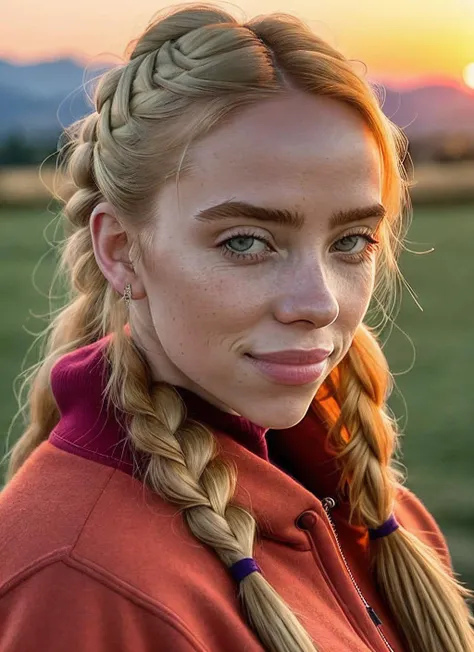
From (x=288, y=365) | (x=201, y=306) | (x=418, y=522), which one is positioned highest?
(x=201, y=306)

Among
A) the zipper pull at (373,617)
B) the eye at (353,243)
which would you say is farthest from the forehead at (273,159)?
the zipper pull at (373,617)

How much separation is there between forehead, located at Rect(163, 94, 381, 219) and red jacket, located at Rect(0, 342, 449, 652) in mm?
414

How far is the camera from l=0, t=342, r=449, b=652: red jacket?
1.45 metres

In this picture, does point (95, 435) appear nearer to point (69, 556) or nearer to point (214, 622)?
point (69, 556)

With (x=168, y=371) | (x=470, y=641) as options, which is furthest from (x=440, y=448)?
(x=168, y=371)

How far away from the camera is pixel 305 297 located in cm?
161

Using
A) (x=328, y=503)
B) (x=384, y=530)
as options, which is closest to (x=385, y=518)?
(x=384, y=530)

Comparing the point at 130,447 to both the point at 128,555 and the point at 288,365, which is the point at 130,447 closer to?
the point at 128,555

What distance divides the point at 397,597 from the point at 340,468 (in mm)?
305

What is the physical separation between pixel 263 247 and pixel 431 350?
7.19 metres

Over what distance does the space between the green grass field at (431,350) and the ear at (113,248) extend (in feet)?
2.54

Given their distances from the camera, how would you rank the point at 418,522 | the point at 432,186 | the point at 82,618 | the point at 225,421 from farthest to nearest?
the point at 432,186, the point at 418,522, the point at 225,421, the point at 82,618

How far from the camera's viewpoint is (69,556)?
148 centimetres

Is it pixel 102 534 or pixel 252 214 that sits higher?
pixel 252 214
